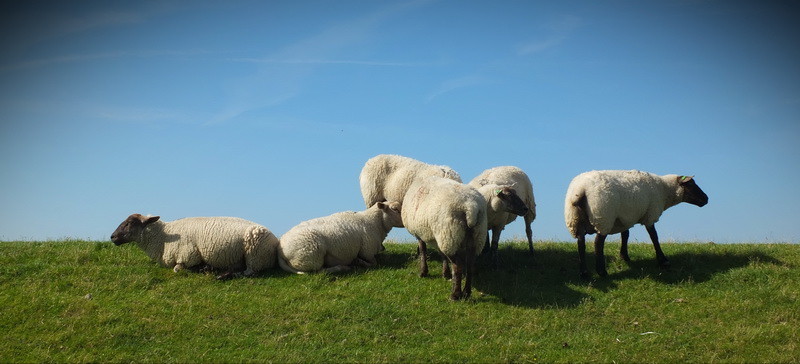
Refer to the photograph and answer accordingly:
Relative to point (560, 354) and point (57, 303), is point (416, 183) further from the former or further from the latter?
point (57, 303)

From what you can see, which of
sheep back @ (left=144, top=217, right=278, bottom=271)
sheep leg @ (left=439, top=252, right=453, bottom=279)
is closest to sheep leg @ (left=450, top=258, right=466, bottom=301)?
sheep leg @ (left=439, top=252, right=453, bottom=279)

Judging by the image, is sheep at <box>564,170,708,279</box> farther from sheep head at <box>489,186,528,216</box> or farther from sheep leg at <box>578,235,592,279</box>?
sheep head at <box>489,186,528,216</box>

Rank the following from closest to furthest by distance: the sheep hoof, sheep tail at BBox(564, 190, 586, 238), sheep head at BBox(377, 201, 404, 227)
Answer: sheep tail at BBox(564, 190, 586, 238) < the sheep hoof < sheep head at BBox(377, 201, 404, 227)

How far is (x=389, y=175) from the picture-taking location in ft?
62.3

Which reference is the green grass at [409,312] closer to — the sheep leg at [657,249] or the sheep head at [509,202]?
the sheep leg at [657,249]

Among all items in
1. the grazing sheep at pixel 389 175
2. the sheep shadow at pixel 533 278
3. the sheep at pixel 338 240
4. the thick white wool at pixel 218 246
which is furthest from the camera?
the grazing sheep at pixel 389 175

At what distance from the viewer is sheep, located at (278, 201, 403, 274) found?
16.1 metres

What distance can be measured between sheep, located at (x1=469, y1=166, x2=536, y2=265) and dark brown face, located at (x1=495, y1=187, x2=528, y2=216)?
107cm

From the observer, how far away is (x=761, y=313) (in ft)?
45.2

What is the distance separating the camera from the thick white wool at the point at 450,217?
45.1 feet

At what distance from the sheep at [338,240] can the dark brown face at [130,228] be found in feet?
11.5

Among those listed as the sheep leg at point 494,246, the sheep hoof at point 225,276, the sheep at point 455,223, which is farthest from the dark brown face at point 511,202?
the sheep hoof at point 225,276

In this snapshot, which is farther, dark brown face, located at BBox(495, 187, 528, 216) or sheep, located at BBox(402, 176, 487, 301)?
dark brown face, located at BBox(495, 187, 528, 216)

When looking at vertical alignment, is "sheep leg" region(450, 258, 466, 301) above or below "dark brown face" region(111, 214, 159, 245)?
below
